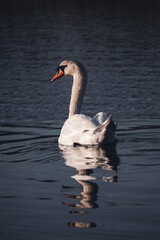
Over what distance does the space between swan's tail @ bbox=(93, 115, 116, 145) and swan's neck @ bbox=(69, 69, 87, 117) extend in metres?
1.42

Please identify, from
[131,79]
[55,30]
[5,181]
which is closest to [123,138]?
[5,181]

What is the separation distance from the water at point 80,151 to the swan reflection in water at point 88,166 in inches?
0.5

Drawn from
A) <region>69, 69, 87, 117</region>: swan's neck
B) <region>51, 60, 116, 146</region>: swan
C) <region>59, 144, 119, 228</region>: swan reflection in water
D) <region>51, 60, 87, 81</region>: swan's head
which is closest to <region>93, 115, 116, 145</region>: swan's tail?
<region>51, 60, 116, 146</region>: swan

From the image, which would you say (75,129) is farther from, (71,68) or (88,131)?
(71,68)

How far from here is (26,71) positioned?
57.1ft

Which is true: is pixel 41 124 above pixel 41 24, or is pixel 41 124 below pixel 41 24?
below

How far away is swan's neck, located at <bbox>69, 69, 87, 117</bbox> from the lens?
9.90m

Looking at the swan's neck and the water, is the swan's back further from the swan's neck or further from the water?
the swan's neck

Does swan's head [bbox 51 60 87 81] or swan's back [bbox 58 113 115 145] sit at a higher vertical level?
swan's head [bbox 51 60 87 81]

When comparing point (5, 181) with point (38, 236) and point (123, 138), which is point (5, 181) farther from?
point (123, 138)

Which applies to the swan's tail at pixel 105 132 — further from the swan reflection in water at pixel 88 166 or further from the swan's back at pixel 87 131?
the swan reflection in water at pixel 88 166

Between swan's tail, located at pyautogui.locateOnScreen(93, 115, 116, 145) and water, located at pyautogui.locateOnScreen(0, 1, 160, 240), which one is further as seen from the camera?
swan's tail, located at pyautogui.locateOnScreen(93, 115, 116, 145)

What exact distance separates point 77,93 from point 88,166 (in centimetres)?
266

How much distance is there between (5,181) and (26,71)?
10591 millimetres
